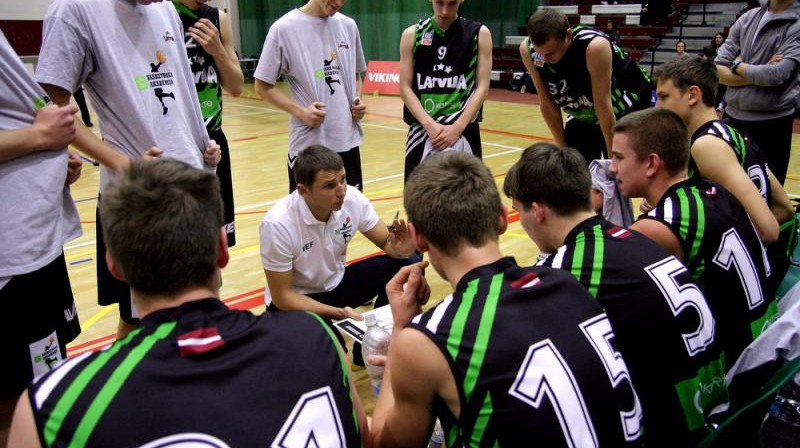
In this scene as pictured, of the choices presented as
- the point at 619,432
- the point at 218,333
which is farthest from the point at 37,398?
the point at 619,432

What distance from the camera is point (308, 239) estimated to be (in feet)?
11.0

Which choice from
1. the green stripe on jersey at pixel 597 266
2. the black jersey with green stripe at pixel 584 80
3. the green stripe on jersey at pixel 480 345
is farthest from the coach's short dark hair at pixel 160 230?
the black jersey with green stripe at pixel 584 80

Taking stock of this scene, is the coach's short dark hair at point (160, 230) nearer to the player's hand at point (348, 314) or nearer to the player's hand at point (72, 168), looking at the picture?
the player's hand at point (72, 168)

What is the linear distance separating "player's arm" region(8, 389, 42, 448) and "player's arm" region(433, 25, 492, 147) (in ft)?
10.3

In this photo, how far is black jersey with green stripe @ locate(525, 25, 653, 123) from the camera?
12.3 feet

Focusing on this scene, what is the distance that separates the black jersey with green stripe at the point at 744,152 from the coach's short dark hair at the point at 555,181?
106 cm

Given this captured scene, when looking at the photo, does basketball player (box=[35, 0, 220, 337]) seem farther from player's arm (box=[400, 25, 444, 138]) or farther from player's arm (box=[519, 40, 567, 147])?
player's arm (box=[519, 40, 567, 147])

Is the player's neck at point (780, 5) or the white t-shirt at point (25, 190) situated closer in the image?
the white t-shirt at point (25, 190)

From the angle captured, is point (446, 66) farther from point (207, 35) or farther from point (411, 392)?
point (411, 392)

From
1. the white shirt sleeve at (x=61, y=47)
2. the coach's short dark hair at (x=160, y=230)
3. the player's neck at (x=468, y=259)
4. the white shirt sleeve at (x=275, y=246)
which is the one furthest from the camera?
the white shirt sleeve at (x=275, y=246)

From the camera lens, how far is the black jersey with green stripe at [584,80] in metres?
3.76

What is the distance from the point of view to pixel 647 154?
95.5 inches

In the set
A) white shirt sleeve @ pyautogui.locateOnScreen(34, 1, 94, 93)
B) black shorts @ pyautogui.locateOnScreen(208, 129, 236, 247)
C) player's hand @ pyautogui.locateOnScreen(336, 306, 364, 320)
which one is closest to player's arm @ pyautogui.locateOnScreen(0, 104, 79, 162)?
white shirt sleeve @ pyautogui.locateOnScreen(34, 1, 94, 93)

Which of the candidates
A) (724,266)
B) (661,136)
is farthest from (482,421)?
(661,136)
